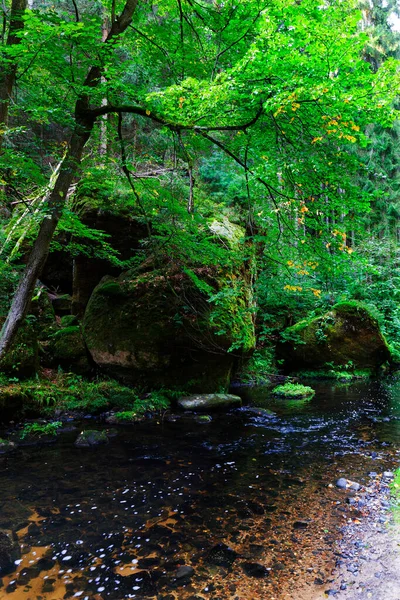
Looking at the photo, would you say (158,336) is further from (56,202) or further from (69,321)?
(56,202)

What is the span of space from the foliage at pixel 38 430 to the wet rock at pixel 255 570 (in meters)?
5.37

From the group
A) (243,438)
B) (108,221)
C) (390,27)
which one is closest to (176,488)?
(243,438)

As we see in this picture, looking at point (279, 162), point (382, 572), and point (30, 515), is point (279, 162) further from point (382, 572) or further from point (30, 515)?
point (30, 515)

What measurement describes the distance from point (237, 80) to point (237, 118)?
2.32 feet

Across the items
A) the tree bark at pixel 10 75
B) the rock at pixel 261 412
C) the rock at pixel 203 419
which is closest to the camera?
the tree bark at pixel 10 75

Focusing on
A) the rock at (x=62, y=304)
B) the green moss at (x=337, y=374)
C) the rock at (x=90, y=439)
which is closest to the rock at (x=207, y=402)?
the rock at (x=90, y=439)

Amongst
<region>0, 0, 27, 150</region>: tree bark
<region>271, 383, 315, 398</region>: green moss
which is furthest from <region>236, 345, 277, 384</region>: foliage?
<region>0, 0, 27, 150</region>: tree bark

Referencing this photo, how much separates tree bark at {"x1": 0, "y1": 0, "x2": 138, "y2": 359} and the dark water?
7.95 feet

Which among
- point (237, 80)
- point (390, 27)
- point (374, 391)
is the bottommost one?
point (374, 391)

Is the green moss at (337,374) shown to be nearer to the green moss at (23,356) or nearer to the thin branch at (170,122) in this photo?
the green moss at (23,356)

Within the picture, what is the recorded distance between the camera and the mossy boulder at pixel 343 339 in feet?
46.8

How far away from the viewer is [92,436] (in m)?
7.00

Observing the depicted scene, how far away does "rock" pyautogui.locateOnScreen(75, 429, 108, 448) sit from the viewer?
6.83 m

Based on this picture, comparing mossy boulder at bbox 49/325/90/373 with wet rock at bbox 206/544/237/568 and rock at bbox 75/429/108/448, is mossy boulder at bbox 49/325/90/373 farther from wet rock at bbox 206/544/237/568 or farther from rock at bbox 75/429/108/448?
wet rock at bbox 206/544/237/568
